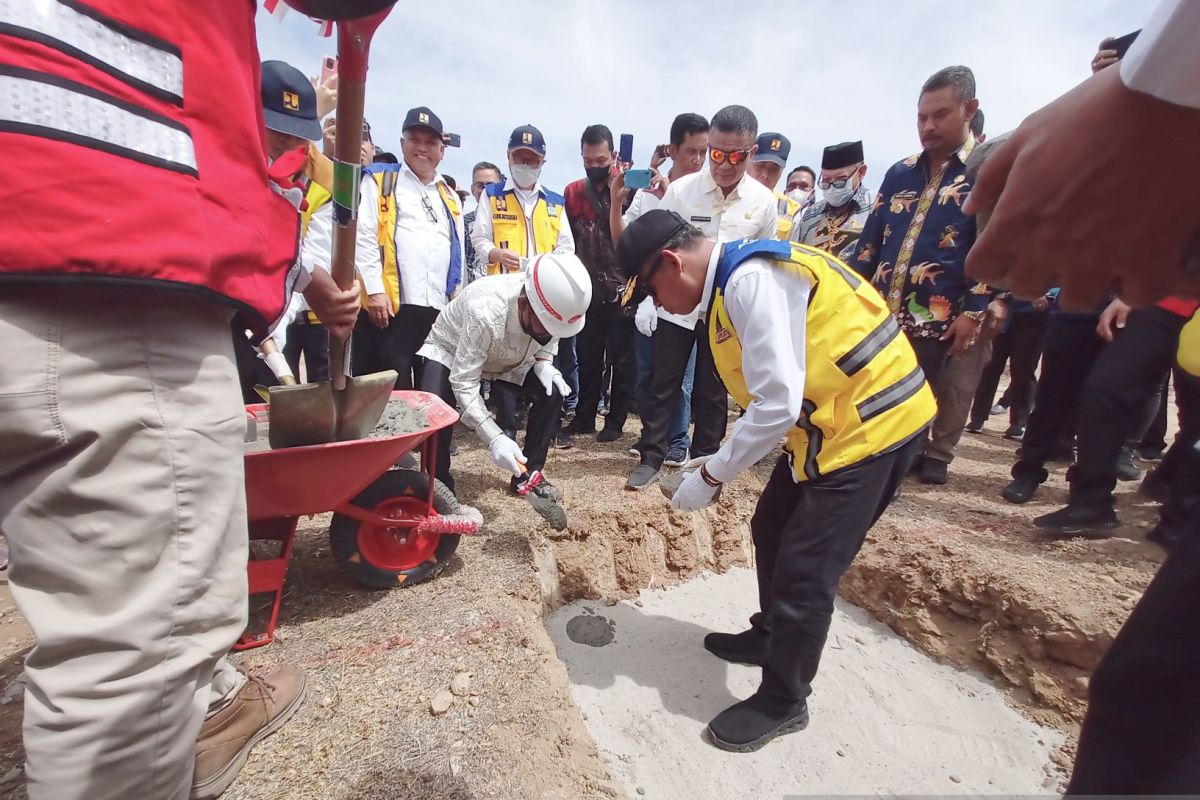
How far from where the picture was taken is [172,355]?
0.91m

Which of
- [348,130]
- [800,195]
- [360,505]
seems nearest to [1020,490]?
[360,505]

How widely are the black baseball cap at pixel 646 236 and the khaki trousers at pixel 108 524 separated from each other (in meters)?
1.40

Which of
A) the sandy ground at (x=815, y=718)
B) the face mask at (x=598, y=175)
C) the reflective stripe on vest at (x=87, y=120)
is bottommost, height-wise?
the sandy ground at (x=815, y=718)

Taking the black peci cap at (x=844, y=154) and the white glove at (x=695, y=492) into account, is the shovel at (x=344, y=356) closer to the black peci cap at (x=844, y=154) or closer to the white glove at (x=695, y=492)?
the white glove at (x=695, y=492)

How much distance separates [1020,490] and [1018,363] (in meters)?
2.41

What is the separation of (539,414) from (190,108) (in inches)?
104

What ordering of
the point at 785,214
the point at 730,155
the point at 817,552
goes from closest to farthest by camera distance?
1. the point at 817,552
2. the point at 730,155
3. the point at 785,214

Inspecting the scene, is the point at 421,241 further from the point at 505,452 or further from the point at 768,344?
the point at 768,344

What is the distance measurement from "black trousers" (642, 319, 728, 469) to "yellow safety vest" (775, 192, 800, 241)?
175cm

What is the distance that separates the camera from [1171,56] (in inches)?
21.9

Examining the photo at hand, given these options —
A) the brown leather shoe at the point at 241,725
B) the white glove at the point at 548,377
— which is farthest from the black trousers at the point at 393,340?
the brown leather shoe at the point at 241,725

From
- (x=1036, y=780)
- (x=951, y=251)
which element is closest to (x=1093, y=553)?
(x=1036, y=780)

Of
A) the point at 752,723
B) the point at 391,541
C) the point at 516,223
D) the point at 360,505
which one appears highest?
the point at 516,223

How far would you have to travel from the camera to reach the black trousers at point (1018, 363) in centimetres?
516
